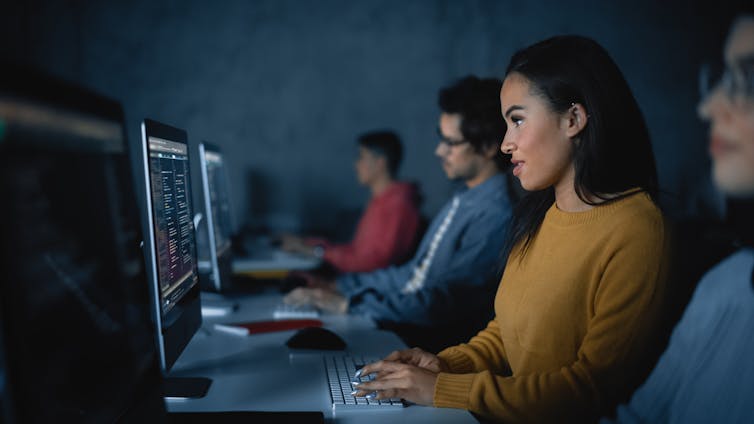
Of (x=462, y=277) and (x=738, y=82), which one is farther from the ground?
(x=738, y=82)

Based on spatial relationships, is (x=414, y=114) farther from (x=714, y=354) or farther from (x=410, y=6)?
(x=714, y=354)

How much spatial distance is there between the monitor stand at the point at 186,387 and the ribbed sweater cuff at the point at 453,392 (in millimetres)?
462

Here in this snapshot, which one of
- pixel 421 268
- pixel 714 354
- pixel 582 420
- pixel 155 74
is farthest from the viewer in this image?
pixel 155 74

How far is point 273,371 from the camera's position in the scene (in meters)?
1.28

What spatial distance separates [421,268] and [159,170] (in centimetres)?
131

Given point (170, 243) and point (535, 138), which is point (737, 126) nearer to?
point (535, 138)

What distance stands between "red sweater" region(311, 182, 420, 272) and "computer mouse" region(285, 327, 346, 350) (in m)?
1.64

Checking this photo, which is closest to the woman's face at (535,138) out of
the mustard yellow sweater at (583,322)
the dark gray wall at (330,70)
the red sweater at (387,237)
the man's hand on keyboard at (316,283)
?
the mustard yellow sweater at (583,322)

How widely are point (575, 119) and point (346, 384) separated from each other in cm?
71

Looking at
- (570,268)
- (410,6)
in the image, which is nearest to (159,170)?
(570,268)

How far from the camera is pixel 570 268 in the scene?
3.67 ft

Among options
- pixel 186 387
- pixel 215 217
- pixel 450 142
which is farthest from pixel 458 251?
pixel 186 387

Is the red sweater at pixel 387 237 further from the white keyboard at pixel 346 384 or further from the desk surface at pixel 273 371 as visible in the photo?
the white keyboard at pixel 346 384

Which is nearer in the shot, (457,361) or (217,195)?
(457,361)
